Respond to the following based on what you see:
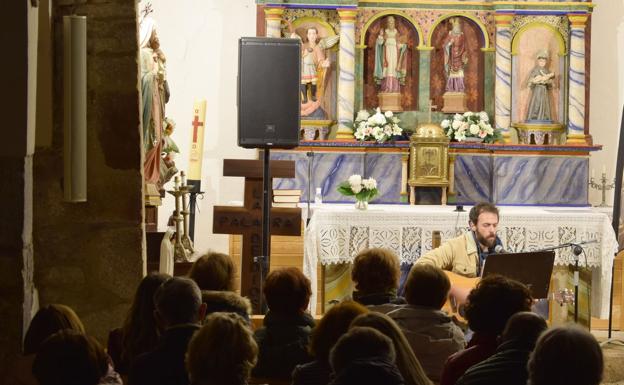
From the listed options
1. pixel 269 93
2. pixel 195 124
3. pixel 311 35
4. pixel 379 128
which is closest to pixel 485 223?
pixel 269 93

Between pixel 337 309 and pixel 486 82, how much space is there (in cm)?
951

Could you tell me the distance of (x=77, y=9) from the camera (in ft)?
15.9

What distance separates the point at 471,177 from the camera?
40.9ft

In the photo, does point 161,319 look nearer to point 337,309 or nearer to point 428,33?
point 337,309

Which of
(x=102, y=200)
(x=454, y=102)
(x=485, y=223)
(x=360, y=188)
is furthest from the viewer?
(x=454, y=102)

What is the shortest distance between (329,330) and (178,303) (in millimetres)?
561

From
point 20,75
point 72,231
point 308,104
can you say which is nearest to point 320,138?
point 308,104

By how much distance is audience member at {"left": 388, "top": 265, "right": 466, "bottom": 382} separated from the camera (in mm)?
4555

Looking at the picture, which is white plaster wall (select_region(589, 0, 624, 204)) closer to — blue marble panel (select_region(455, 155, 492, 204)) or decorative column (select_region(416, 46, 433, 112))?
blue marble panel (select_region(455, 155, 492, 204))

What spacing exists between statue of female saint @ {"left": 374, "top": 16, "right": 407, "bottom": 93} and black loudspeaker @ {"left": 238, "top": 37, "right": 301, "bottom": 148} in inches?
219

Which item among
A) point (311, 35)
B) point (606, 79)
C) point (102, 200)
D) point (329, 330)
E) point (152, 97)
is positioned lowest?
point (329, 330)

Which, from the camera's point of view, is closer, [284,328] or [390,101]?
[284,328]

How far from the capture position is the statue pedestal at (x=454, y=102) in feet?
41.7

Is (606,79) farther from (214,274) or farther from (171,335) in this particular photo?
(171,335)
